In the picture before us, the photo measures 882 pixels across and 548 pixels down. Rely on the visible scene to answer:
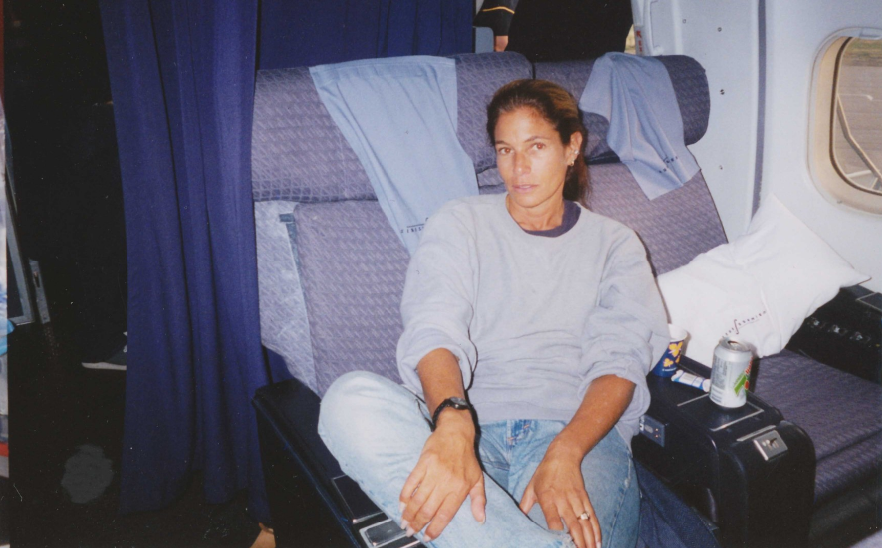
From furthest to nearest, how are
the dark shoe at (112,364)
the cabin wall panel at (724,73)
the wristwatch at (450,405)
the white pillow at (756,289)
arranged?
the dark shoe at (112,364) → the cabin wall panel at (724,73) → the white pillow at (756,289) → the wristwatch at (450,405)

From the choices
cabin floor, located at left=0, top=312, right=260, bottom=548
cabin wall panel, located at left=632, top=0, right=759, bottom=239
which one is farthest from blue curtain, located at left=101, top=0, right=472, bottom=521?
cabin wall panel, located at left=632, top=0, right=759, bottom=239

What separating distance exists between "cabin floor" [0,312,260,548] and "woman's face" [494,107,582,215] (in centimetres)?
142

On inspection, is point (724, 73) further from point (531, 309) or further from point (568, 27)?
point (531, 309)

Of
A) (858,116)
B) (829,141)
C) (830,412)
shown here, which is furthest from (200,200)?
(858,116)

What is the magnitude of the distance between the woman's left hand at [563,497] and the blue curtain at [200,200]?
0.82 meters

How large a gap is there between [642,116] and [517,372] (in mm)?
1079

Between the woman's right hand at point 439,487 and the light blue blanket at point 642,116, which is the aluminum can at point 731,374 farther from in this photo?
the light blue blanket at point 642,116

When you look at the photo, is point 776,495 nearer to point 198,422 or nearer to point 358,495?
point 358,495

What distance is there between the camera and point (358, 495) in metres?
0.97

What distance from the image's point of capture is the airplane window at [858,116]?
1.86 metres

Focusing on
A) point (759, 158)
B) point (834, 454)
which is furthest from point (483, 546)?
point (759, 158)

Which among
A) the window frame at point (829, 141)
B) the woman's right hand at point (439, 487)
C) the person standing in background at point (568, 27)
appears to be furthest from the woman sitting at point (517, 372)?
the person standing in background at point (568, 27)

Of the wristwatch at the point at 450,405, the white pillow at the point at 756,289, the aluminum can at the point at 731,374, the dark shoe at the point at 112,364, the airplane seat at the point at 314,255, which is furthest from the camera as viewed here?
the dark shoe at the point at 112,364

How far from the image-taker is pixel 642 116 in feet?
6.12
